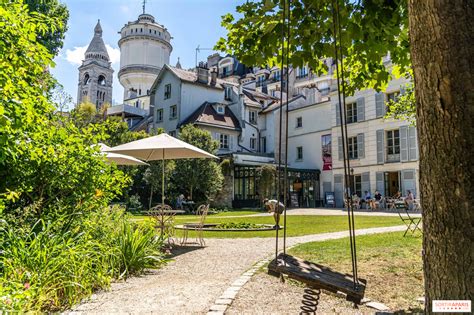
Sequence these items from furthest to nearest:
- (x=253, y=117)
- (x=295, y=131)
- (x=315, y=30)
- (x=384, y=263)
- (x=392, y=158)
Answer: (x=253, y=117), (x=295, y=131), (x=392, y=158), (x=384, y=263), (x=315, y=30)

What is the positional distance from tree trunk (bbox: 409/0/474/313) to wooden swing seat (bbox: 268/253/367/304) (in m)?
0.75

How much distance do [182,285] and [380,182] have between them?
86.1 feet

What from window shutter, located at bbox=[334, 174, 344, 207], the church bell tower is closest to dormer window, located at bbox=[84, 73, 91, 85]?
the church bell tower

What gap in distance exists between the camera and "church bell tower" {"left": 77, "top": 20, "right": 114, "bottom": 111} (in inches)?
3072

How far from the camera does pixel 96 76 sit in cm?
7831

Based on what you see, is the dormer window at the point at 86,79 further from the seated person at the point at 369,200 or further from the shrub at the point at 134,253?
the shrub at the point at 134,253

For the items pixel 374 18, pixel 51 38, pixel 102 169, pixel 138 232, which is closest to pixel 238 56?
pixel 374 18

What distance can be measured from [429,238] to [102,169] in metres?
4.89

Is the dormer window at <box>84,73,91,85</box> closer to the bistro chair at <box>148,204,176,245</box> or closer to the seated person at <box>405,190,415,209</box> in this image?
the seated person at <box>405,190,415,209</box>

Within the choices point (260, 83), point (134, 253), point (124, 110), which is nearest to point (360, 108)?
point (260, 83)

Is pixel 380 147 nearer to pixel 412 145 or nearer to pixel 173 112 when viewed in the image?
pixel 412 145

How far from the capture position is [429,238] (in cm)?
204

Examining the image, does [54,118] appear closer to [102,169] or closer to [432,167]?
[102,169]

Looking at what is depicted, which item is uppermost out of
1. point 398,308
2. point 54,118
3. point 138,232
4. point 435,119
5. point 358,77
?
point 358,77
